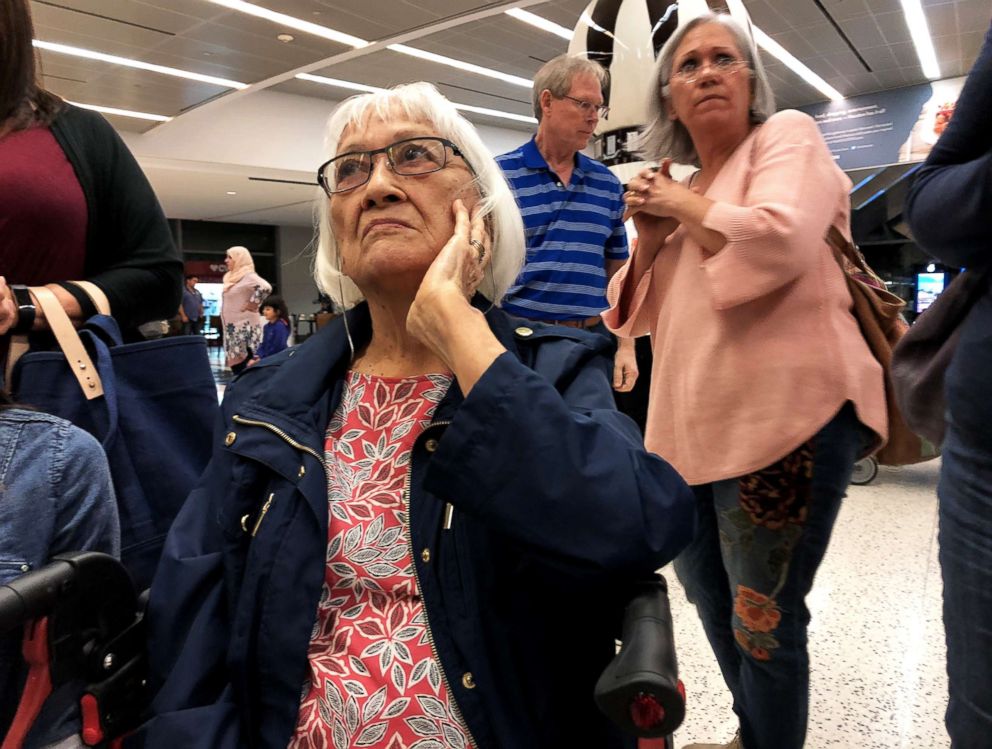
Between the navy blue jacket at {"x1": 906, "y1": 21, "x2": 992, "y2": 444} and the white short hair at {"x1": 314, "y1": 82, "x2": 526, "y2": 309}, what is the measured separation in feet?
1.94

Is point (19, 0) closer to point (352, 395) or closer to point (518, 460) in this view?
point (352, 395)

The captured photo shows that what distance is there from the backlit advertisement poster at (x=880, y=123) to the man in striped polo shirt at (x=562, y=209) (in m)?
8.65

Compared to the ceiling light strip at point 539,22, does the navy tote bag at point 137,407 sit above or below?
below

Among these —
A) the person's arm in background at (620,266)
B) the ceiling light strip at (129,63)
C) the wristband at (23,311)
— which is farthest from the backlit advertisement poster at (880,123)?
the wristband at (23,311)

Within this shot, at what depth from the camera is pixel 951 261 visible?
33.8 inches

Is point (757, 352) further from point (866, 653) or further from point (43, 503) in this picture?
point (866, 653)

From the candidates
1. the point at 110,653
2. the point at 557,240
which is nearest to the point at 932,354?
the point at 110,653

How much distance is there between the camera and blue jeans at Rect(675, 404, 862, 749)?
119 cm

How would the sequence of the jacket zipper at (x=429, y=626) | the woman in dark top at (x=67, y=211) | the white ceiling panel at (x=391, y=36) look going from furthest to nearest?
the white ceiling panel at (x=391, y=36) < the woman in dark top at (x=67, y=211) < the jacket zipper at (x=429, y=626)

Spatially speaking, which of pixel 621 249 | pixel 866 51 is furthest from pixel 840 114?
pixel 621 249

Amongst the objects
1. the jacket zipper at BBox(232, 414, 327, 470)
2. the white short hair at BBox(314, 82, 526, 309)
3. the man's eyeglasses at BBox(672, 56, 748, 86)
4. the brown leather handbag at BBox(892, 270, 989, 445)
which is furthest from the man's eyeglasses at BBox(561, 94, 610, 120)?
the jacket zipper at BBox(232, 414, 327, 470)

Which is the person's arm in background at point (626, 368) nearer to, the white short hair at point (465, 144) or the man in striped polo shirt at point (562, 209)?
the man in striped polo shirt at point (562, 209)

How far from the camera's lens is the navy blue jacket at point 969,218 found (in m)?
0.77

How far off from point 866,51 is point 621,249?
8022 mm
